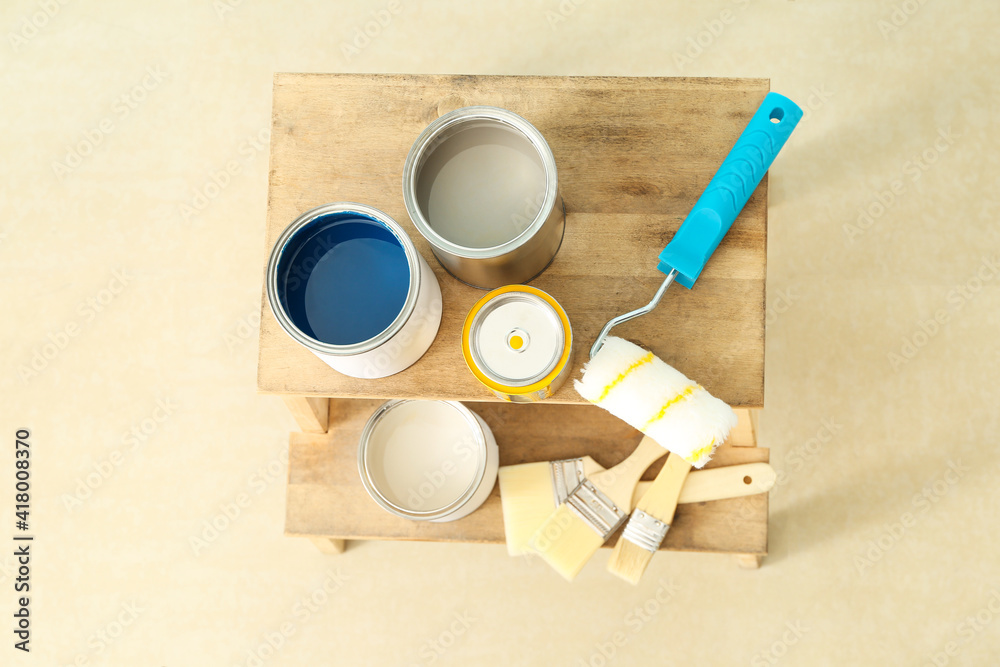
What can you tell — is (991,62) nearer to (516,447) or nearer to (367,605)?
(516,447)

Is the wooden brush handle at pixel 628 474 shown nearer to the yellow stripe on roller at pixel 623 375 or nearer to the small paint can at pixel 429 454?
the small paint can at pixel 429 454

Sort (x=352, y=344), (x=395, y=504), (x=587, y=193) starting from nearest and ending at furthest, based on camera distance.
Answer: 1. (x=352, y=344)
2. (x=587, y=193)
3. (x=395, y=504)

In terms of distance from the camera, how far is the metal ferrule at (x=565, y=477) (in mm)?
949

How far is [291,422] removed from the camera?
1322 mm

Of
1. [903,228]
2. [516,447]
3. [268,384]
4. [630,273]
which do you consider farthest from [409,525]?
[903,228]

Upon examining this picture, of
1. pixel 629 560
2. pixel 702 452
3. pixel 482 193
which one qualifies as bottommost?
pixel 629 560

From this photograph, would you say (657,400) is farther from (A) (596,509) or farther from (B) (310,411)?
(B) (310,411)

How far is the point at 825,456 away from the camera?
1.26 m

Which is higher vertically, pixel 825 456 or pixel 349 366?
pixel 349 366

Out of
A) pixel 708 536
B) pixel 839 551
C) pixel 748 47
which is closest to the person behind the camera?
pixel 708 536

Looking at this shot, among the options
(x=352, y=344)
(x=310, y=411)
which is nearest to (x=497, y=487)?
(x=310, y=411)

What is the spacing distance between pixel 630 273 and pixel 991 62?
1.07 meters

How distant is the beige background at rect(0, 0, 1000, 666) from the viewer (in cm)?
124

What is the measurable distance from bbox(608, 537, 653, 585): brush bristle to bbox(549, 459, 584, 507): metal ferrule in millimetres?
98
